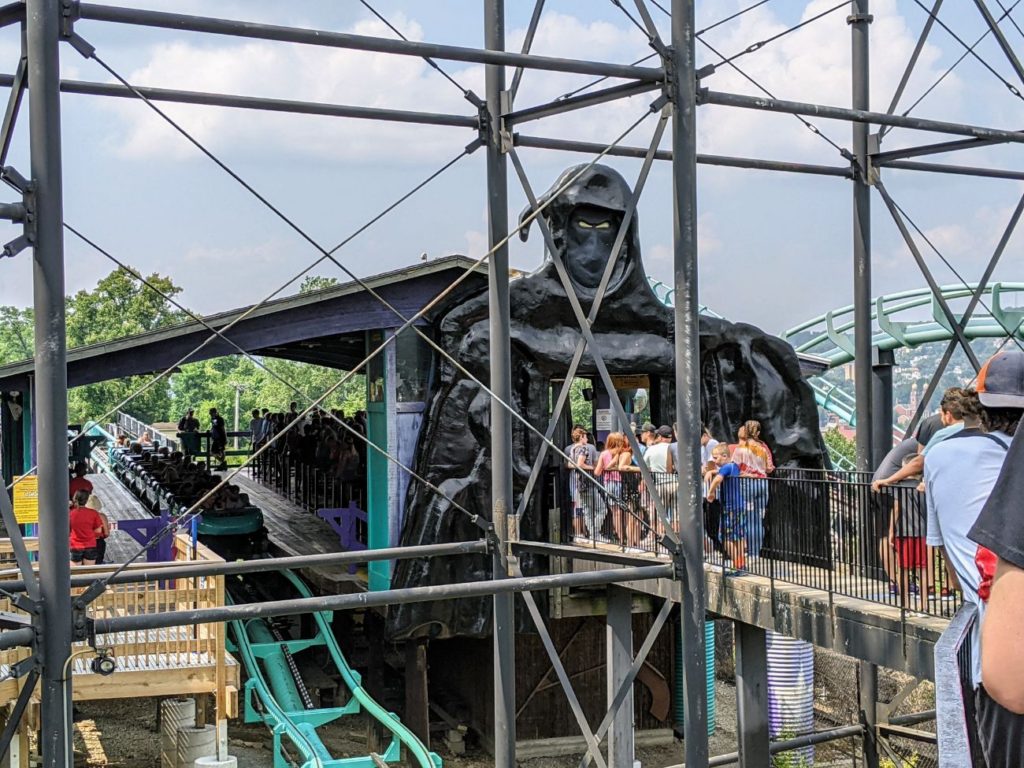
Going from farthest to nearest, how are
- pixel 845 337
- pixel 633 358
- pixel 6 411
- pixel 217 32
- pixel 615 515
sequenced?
pixel 845 337 < pixel 6 411 < pixel 633 358 < pixel 615 515 < pixel 217 32

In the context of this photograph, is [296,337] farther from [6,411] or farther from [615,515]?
[6,411]

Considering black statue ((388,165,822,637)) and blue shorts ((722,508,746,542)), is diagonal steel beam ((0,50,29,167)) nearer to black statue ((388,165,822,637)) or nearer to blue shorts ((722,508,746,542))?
blue shorts ((722,508,746,542))

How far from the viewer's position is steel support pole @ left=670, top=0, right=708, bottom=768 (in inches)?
315

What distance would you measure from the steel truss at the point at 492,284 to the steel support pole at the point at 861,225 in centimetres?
117

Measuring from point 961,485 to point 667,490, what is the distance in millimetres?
8716

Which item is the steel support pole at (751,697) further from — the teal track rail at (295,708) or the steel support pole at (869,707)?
the teal track rail at (295,708)

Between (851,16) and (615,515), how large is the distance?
615 cm

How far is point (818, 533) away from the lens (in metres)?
11.3

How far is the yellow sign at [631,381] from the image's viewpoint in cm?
1917

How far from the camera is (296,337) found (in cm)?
1675

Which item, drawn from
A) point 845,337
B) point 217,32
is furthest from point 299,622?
point 845,337

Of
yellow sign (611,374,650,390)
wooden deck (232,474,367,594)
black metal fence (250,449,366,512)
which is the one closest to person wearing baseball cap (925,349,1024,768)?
wooden deck (232,474,367,594)

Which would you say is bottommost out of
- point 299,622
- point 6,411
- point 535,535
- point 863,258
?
point 299,622

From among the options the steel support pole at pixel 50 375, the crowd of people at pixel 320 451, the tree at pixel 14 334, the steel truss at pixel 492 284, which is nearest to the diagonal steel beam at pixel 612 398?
the steel truss at pixel 492 284
